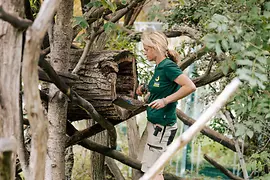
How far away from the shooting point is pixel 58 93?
9.46ft

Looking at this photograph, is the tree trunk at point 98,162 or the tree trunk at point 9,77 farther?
the tree trunk at point 98,162

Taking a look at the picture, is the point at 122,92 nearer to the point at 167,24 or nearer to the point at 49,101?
the point at 49,101

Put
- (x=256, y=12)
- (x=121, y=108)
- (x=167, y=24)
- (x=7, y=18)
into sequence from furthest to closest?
(x=167, y=24)
(x=121, y=108)
(x=256, y=12)
(x=7, y=18)

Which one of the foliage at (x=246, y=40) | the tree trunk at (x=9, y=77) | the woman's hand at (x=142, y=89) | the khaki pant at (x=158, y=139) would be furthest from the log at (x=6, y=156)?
the woman's hand at (x=142, y=89)

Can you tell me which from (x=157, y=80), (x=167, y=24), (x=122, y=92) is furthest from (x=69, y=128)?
(x=167, y=24)

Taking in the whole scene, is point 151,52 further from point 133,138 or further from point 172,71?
point 133,138

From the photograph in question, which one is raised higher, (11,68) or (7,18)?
(7,18)

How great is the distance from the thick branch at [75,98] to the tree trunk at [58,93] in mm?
162

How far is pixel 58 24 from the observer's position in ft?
9.44

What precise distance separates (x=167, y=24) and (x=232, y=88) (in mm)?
3042

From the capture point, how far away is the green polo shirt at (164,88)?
2881 mm

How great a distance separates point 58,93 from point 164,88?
2.11 feet

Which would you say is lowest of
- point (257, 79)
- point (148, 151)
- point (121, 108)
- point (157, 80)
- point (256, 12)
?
point (148, 151)

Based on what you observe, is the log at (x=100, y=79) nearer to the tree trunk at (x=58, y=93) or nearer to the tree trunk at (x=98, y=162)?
the tree trunk at (x=58, y=93)
